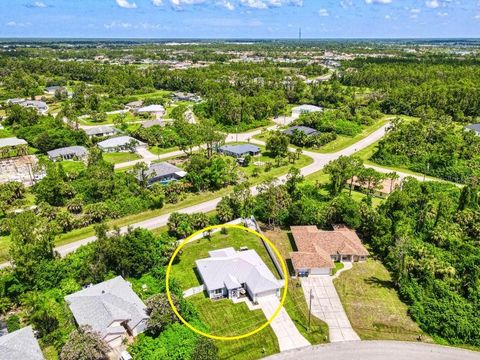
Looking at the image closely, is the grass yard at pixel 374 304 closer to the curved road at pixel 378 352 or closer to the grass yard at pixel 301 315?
the curved road at pixel 378 352

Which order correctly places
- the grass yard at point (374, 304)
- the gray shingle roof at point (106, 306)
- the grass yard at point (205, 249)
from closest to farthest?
the gray shingle roof at point (106, 306), the grass yard at point (374, 304), the grass yard at point (205, 249)

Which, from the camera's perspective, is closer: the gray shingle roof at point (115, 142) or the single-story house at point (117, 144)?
the single-story house at point (117, 144)

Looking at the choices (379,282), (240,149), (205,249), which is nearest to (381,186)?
(379,282)

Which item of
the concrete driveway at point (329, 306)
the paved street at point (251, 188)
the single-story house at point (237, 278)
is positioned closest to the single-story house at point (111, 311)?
the single-story house at point (237, 278)

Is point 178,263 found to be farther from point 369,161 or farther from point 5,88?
point 5,88

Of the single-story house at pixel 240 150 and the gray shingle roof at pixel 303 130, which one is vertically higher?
the gray shingle roof at pixel 303 130

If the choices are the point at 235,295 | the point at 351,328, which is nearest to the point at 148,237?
the point at 235,295

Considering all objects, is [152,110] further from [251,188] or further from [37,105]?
[251,188]

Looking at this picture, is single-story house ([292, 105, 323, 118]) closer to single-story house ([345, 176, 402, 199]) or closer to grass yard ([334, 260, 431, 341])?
single-story house ([345, 176, 402, 199])
